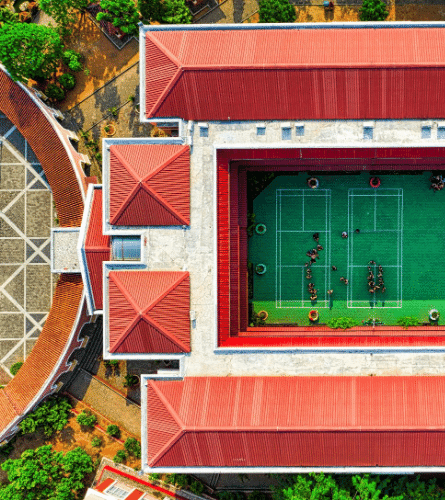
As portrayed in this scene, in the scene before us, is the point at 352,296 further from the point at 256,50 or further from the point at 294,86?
the point at 256,50

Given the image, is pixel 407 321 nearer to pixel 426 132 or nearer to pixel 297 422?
pixel 297 422

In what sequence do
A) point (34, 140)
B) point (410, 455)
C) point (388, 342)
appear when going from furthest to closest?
1. point (34, 140)
2. point (388, 342)
3. point (410, 455)

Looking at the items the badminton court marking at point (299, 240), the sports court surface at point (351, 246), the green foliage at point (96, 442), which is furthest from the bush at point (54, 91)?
the green foliage at point (96, 442)

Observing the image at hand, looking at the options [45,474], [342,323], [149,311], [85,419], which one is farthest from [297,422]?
[45,474]

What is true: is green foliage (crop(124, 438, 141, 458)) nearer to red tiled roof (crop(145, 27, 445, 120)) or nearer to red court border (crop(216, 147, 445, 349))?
red court border (crop(216, 147, 445, 349))

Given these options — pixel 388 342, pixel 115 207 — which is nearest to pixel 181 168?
pixel 115 207

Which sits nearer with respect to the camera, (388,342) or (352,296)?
(388,342)
